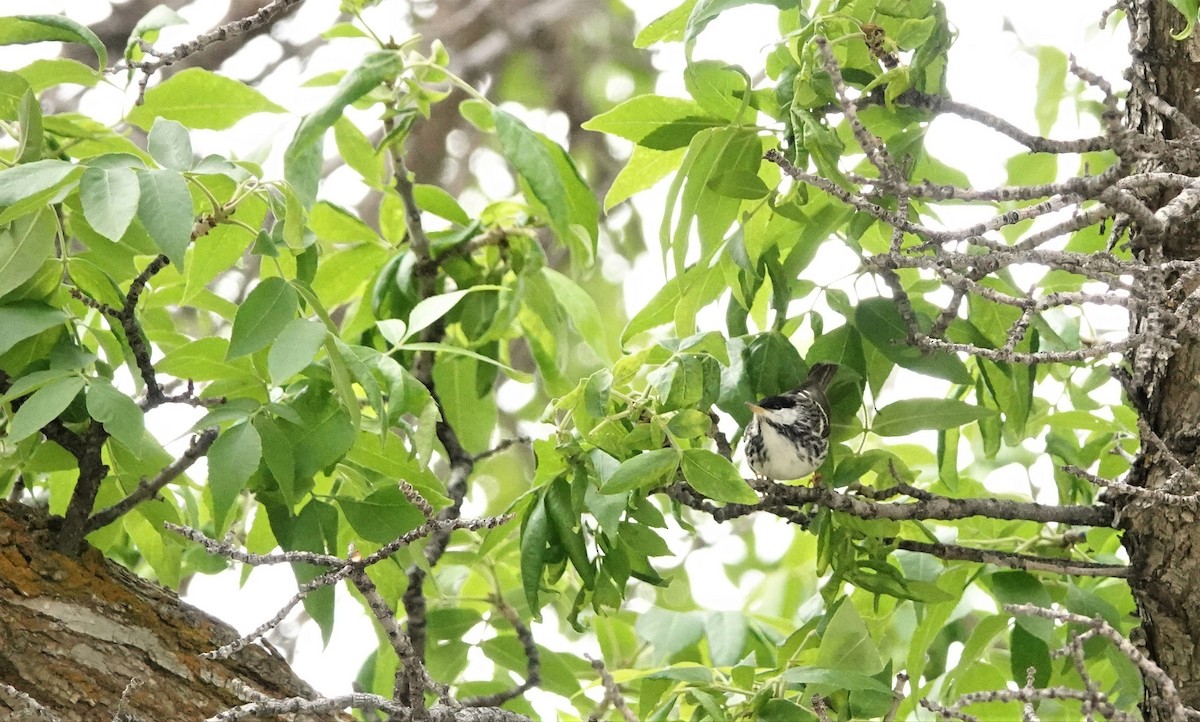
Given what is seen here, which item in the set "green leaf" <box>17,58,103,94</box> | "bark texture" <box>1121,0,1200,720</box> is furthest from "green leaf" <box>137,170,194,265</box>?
"bark texture" <box>1121,0,1200,720</box>

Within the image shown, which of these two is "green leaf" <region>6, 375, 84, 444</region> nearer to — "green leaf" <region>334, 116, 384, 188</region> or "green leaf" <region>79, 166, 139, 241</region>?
"green leaf" <region>79, 166, 139, 241</region>

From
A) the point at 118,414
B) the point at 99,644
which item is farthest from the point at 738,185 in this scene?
the point at 99,644

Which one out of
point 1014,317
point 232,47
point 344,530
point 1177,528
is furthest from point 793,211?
point 232,47

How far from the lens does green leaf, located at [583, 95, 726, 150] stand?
63.3 inches

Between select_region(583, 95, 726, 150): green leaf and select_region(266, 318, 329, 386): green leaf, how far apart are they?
0.48 metres

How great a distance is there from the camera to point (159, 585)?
1697 millimetres

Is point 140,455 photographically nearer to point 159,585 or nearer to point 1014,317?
point 159,585

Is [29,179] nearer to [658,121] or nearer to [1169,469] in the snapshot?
[658,121]

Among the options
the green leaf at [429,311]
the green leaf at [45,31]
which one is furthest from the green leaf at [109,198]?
the green leaf at [429,311]

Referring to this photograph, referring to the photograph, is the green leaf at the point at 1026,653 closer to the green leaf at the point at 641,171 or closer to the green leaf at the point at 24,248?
the green leaf at the point at 641,171

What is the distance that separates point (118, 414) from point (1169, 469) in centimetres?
131

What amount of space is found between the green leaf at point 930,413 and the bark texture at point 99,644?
35.7 inches

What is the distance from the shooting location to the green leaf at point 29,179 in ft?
4.14

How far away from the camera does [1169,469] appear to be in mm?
1529
